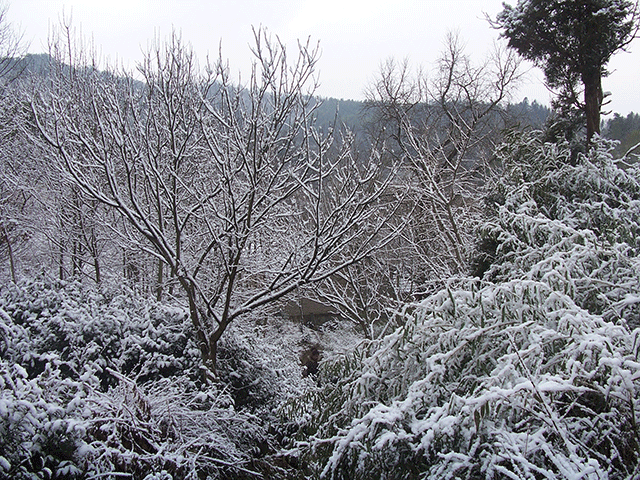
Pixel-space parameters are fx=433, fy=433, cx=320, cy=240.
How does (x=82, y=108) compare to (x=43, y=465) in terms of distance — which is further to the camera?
(x=82, y=108)

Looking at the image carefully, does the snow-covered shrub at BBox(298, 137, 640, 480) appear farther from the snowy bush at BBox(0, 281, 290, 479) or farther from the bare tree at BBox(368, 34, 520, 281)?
the bare tree at BBox(368, 34, 520, 281)

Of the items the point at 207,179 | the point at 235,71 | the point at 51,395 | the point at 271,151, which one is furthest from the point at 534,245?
the point at 207,179

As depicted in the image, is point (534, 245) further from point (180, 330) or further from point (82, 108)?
point (82, 108)

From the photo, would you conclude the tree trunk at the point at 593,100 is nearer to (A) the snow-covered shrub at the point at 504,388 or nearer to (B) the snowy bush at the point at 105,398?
(A) the snow-covered shrub at the point at 504,388

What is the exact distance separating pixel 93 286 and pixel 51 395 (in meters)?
4.33

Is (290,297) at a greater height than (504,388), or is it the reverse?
(504,388)

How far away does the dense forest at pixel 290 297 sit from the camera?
233 centimetres

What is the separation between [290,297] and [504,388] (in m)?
6.83

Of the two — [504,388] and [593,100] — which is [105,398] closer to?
[504,388]

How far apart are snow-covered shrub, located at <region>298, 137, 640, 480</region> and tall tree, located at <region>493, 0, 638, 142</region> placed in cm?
413

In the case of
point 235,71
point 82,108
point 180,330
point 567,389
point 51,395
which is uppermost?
point 235,71

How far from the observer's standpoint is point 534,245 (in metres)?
4.55

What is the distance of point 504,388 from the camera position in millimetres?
2398

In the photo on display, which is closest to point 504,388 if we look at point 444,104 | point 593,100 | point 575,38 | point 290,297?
point 593,100
